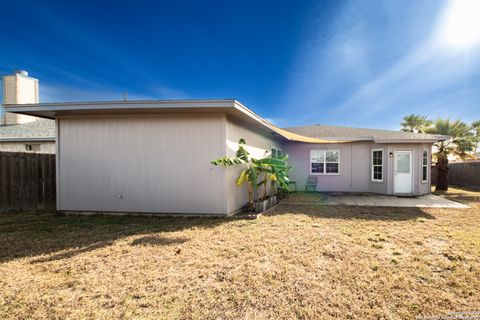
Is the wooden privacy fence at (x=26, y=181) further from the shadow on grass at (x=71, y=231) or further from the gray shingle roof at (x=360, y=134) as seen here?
the gray shingle roof at (x=360, y=134)

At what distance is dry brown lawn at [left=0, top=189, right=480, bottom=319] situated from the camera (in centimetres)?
247

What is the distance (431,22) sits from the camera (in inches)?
348

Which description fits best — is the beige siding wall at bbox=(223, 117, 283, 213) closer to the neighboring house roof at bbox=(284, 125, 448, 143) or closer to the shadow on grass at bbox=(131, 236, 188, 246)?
the shadow on grass at bbox=(131, 236, 188, 246)

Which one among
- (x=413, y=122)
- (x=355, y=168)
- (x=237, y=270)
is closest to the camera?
(x=237, y=270)

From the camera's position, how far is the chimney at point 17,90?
14062 mm

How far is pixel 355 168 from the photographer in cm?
1277

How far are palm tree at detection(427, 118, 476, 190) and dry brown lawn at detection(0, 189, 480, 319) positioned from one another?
973 cm

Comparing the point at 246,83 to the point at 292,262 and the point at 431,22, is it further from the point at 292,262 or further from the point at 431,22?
the point at 292,262

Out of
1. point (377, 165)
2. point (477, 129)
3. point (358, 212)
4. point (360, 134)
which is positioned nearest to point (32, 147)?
point (358, 212)

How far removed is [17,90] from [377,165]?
73.6 ft

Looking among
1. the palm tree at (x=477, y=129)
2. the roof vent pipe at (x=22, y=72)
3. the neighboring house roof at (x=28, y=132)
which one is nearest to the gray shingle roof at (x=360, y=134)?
the palm tree at (x=477, y=129)

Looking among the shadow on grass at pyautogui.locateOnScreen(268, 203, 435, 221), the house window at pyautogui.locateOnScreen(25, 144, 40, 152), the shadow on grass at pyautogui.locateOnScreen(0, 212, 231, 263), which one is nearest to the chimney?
the house window at pyautogui.locateOnScreen(25, 144, 40, 152)

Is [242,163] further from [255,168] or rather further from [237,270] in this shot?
[237,270]

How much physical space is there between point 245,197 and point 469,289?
6355 millimetres
